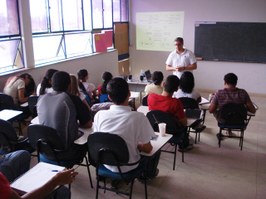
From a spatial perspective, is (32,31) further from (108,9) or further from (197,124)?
(197,124)

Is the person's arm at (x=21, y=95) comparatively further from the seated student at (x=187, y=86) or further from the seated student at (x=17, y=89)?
the seated student at (x=187, y=86)

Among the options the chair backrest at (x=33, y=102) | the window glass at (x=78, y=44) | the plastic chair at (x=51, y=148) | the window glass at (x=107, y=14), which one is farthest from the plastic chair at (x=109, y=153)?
the window glass at (x=107, y=14)

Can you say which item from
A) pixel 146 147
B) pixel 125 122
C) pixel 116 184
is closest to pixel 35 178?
pixel 125 122

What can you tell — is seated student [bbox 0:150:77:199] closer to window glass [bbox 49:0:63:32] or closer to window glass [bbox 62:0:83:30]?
window glass [bbox 49:0:63:32]

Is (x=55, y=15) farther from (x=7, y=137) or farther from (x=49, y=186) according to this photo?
(x=49, y=186)

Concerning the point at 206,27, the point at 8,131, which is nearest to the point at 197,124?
the point at 8,131

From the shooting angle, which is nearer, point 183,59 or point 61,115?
point 61,115

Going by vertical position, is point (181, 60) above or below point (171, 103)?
above

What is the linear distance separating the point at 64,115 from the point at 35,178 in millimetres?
868

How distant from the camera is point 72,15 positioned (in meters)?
6.27

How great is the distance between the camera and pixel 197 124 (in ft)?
13.0

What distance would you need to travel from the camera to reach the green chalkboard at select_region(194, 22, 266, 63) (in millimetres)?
6859

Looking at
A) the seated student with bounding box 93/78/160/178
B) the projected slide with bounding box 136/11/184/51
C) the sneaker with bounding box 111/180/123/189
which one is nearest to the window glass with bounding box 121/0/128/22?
the projected slide with bounding box 136/11/184/51

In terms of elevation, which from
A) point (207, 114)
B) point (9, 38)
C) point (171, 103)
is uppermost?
point (9, 38)
